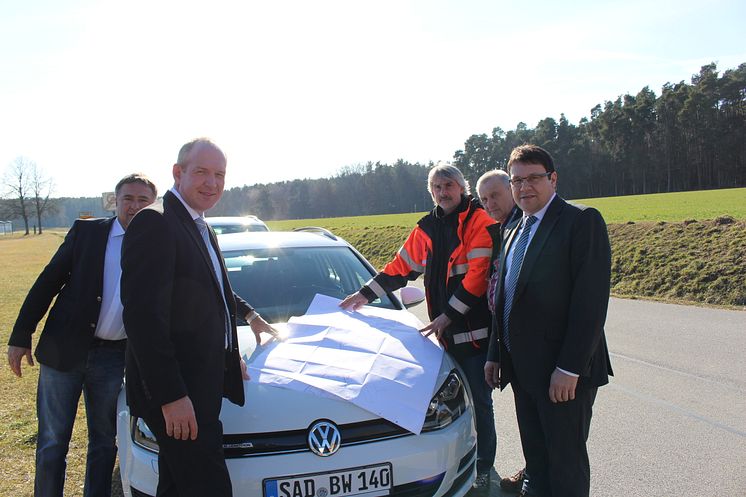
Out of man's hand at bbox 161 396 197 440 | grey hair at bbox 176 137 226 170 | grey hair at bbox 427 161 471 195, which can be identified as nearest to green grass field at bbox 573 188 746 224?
grey hair at bbox 427 161 471 195

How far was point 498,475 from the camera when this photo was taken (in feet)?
11.2

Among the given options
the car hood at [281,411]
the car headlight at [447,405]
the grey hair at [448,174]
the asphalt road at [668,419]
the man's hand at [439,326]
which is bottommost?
the asphalt road at [668,419]

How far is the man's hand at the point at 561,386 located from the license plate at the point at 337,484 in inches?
32.7

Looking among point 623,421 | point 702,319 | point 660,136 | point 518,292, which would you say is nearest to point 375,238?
point 702,319

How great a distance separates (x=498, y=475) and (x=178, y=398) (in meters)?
2.41

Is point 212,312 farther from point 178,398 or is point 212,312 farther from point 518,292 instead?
point 518,292

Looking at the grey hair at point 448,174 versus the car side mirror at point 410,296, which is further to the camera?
the car side mirror at point 410,296

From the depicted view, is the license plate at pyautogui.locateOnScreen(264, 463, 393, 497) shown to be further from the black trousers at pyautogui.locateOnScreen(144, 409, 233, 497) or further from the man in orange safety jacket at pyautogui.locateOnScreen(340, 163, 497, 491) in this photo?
the man in orange safety jacket at pyautogui.locateOnScreen(340, 163, 497, 491)

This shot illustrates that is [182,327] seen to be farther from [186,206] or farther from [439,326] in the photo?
[439,326]

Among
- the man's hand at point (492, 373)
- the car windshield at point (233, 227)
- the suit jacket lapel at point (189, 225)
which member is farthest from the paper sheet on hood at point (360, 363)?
the car windshield at point (233, 227)

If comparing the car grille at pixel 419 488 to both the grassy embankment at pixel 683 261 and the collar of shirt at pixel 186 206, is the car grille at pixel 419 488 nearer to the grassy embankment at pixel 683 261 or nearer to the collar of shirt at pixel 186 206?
the collar of shirt at pixel 186 206

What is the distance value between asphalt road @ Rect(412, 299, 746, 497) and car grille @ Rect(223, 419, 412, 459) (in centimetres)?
133

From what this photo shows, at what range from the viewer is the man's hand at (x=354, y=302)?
3.54 meters

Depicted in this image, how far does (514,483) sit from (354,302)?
153 cm
